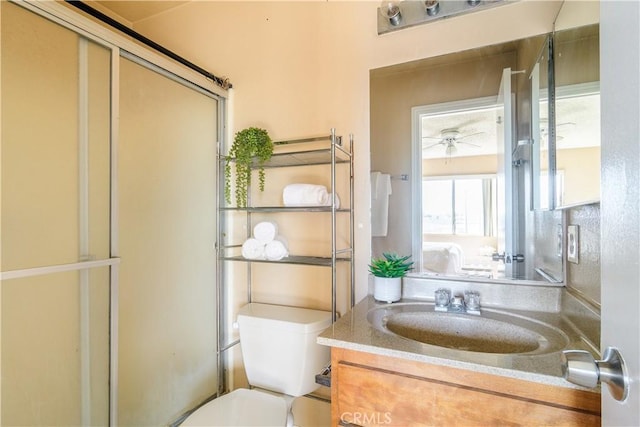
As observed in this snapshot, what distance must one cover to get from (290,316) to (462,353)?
801 mm

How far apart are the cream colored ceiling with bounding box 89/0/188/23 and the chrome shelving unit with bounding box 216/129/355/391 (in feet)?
3.52

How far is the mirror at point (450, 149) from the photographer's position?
117cm

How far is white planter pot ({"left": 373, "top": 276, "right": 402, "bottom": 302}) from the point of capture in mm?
1206

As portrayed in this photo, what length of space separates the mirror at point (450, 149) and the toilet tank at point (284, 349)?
0.47 metres

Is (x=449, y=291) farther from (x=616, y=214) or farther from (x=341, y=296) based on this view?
(x=616, y=214)

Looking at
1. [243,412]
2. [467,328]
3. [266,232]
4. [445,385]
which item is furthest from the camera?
[266,232]

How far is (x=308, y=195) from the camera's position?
1335 millimetres

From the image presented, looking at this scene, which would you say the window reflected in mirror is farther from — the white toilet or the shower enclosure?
the shower enclosure

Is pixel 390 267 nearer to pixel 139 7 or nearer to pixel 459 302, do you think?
pixel 459 302

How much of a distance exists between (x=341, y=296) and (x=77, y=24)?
5.00 ft

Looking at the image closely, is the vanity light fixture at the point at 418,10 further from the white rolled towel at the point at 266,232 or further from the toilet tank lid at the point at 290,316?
the toilet tank lid at the point at 290,316

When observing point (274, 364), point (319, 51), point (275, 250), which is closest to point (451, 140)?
point (319, 51)

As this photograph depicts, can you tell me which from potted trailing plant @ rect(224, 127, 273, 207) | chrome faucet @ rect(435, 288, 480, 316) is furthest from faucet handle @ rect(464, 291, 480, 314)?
potted trailing plant @ rect(224, 127, 273, 207)

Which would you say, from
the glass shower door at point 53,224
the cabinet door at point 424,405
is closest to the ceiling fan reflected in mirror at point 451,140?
the cabinet door at point 424,405
